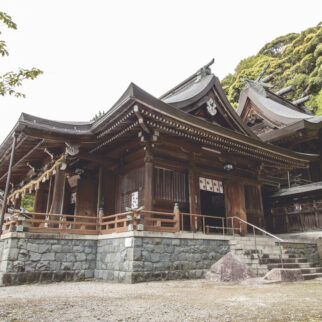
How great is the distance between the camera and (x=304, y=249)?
39.1 ft

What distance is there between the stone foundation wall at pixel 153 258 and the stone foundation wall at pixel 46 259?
49cm

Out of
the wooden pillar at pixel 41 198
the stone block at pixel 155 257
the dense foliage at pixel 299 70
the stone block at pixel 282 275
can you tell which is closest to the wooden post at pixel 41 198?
the wooden pillar at pixel 41 198

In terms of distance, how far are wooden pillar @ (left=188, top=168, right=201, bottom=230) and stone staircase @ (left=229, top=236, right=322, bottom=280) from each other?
1.55 metres

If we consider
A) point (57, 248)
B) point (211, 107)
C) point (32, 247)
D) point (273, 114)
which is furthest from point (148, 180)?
point (273, 114)

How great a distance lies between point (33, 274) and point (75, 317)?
213 inches

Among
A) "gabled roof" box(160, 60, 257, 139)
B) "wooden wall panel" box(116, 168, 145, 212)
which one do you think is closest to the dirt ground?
"wooden wall panel" box(116, 168, 145, 212)

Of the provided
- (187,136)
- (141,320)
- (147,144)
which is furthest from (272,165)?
(141,320)

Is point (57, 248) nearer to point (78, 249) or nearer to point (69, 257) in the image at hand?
point (69, 257)

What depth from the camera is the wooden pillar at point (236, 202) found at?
13250mm

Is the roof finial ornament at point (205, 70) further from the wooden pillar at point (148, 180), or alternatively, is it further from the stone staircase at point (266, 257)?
the stone staircase at point (266, 257)

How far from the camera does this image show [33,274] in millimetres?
8852

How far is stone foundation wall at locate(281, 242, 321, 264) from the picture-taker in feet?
37.7

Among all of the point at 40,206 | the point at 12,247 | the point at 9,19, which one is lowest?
the point at 12,247

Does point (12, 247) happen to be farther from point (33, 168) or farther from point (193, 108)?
point (193, 108)
